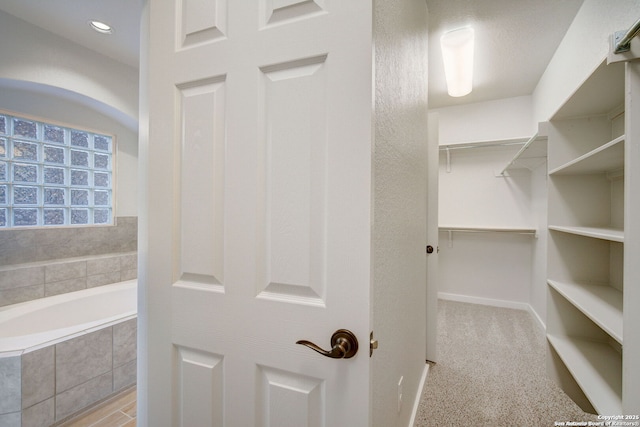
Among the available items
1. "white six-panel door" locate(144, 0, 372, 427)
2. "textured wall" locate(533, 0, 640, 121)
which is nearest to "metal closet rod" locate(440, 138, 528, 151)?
"textured wall" locate(533, 0, 640, 121)

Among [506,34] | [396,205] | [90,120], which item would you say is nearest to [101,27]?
[90,120]

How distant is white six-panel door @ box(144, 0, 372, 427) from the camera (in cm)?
65

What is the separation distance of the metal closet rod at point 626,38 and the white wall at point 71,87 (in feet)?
11.6

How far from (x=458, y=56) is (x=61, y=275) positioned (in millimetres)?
3838

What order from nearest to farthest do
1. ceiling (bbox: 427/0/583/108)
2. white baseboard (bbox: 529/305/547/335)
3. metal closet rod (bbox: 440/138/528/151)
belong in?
ceiling (bbox: 427/0/583/108), white baseboard (bbox: 529/305/547/335), metal closet rod (bbox: 440/138/528/151)

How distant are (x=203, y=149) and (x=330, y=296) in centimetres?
58

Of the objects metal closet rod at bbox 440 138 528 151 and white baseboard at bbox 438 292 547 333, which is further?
white baseboard at bbox 438 292 547 333

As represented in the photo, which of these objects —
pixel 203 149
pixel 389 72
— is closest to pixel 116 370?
pixel 203 149

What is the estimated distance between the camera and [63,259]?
2414 mm

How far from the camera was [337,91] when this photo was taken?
0.66m

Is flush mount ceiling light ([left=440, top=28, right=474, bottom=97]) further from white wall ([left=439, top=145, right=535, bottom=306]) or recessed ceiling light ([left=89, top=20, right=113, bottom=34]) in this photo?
recessed ceiling light ([left=89, top=20, right=113, bottom=34])

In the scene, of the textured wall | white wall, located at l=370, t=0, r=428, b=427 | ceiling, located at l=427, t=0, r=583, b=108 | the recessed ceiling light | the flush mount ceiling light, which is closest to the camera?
white wall, located at l=370, t=0, r=428, b=427

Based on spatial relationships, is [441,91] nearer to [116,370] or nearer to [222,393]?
[222,393]

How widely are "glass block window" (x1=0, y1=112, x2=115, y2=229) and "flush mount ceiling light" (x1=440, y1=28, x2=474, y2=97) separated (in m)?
3.42
